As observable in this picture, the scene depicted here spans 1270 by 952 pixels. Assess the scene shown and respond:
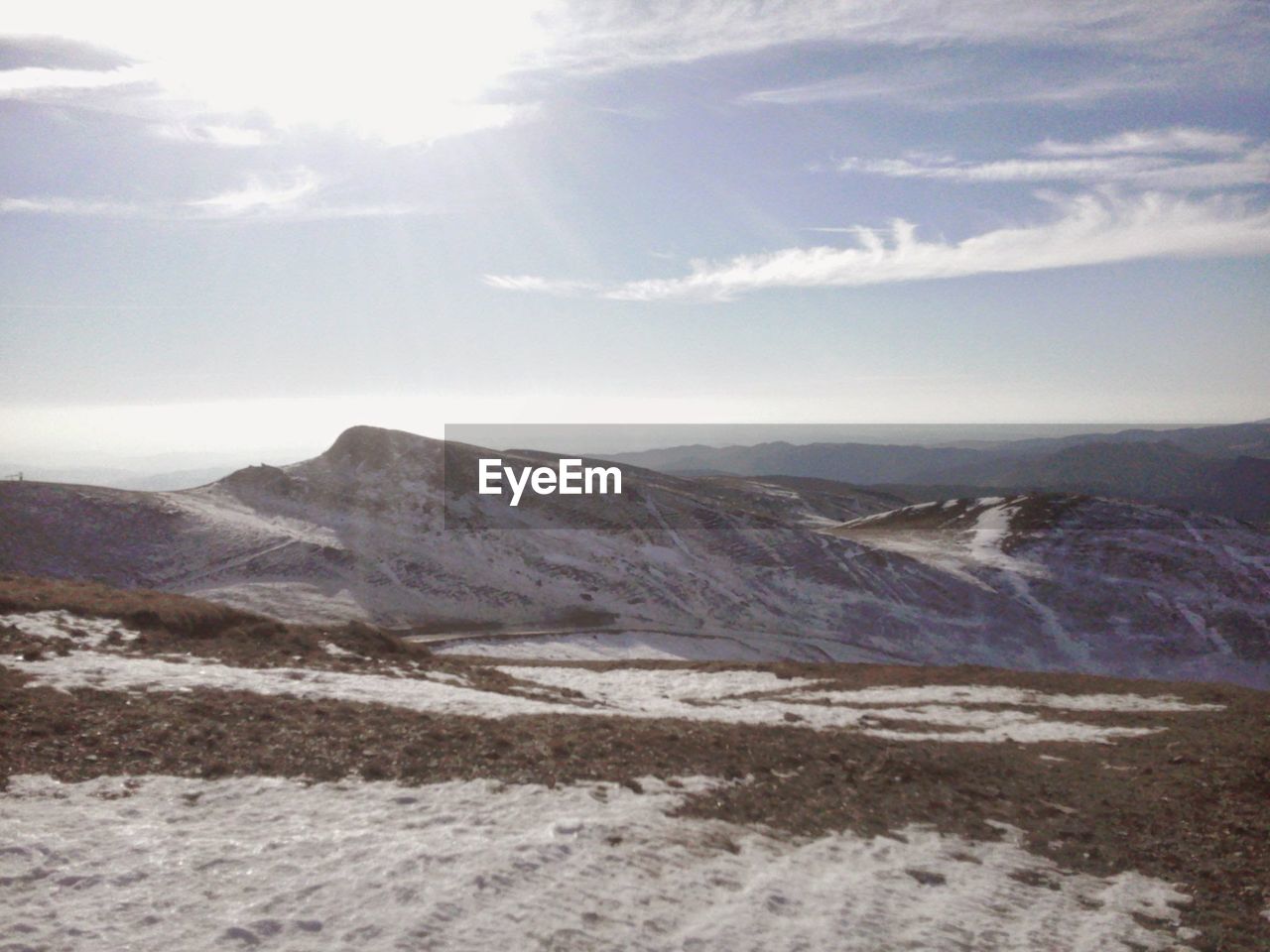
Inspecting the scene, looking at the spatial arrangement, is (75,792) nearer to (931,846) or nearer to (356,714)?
(356,714)

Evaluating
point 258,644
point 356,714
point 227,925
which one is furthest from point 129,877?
point 258,644

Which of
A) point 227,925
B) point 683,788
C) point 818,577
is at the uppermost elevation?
point 227,925

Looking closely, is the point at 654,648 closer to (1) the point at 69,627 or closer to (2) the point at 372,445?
(1) the point at 69,627

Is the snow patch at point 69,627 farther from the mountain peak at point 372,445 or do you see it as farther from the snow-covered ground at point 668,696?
the mountain peak at point 372,445
